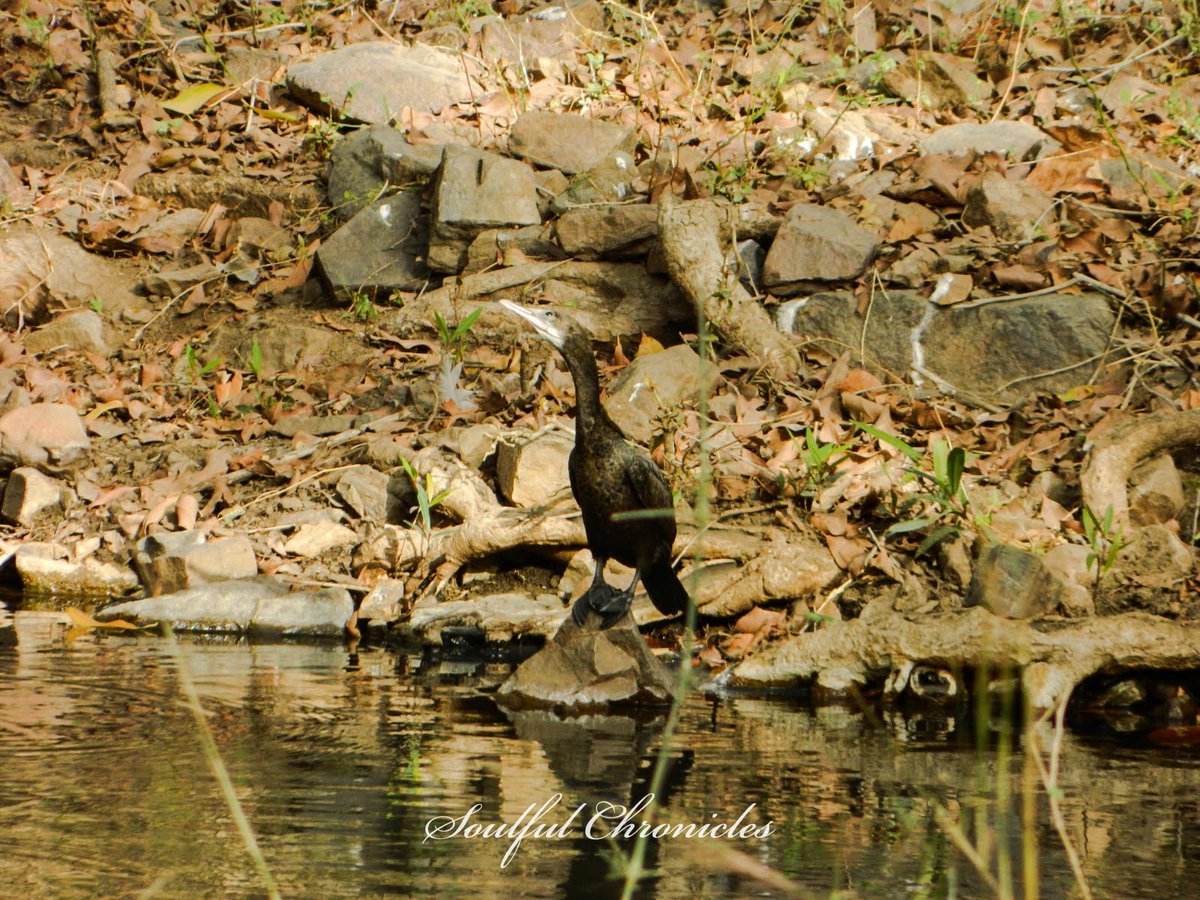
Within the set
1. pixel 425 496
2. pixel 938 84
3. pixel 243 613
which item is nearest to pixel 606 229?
pixel 425 496

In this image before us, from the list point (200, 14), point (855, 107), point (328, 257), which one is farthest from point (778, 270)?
point (200, 14)

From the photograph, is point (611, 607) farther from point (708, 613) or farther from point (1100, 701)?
point (1100, 701)

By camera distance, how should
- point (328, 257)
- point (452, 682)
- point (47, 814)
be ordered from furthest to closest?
1. point (328, 257)
2. point (452, 682)
3. point (47, 814)

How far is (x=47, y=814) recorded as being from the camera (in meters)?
3.30

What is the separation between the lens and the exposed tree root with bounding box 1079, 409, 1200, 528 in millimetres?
5934

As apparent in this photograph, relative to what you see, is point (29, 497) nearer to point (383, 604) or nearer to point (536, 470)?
point (383, 604)

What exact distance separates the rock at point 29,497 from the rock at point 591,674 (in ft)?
12.3

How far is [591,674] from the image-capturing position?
5020 mm

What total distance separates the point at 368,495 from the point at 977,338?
11.7ft

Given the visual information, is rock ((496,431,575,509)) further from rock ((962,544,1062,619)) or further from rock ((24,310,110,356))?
rock ((24,310,110,356))

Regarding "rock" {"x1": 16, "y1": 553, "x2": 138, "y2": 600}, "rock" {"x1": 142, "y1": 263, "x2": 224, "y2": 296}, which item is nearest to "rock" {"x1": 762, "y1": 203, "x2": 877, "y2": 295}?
"rock" {"x1": 16, "y1": 553, "x2": 138, "y2": 600}

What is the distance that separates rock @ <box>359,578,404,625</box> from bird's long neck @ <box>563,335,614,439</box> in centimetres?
194

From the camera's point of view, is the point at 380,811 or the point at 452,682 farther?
the point at 452,682

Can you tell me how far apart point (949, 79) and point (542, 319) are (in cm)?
572
